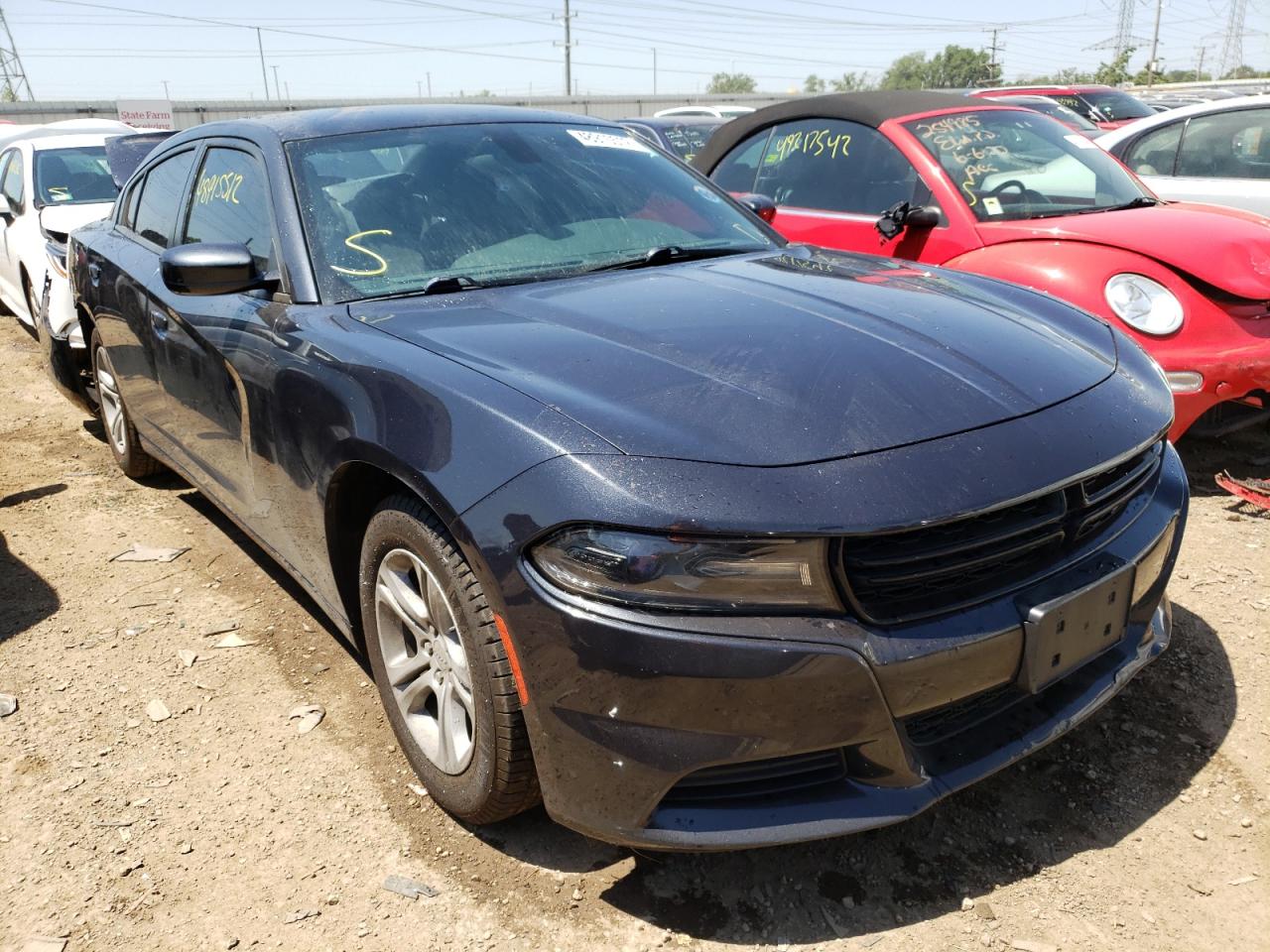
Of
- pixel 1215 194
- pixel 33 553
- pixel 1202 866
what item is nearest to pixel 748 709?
pixel 1202 866

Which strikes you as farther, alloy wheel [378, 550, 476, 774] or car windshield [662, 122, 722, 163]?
car windshield [662, 122, 722, 163]

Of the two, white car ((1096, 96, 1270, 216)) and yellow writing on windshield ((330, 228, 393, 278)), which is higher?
yellow writing on windshield ((330, 228, 393, 278))

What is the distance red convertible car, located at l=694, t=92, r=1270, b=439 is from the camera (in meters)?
4.10

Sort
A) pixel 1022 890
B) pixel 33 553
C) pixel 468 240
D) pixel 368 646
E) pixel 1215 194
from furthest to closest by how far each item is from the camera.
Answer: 1. pixel 1215 194
2. pixel 33 553
3. pixel 468 240
4. pixel 368 646
5. pixel 1022 890

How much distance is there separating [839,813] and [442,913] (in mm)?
882

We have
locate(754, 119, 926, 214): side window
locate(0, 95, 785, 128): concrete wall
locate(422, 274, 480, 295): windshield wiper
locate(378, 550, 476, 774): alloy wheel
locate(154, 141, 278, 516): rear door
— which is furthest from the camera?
locate(0, 95, 785, 128): concrete wall

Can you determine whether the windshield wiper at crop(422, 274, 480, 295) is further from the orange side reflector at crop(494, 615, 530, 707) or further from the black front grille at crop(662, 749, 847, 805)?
the black front grille at crop(662, 749, 847, 805)

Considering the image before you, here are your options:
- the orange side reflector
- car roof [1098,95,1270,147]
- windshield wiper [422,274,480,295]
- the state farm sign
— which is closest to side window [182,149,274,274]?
windshield wiper [422,274,480,295]

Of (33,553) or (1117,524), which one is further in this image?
(33,553)

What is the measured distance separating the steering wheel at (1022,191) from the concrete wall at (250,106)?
1755 centimetres

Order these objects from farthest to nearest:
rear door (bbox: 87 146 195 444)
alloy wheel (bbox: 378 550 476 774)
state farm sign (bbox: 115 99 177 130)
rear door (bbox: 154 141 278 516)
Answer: state farm sign (bbox: 115 99 177 130)
rear door (bbox: 87 146 195 444)
rear door (bbox: 154 141 278 516)
alloy wheel (bbox: 378 550 476 774)

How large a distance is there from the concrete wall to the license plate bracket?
20700 mm

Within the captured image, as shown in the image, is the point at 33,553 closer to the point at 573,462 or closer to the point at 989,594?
the point at 573,462

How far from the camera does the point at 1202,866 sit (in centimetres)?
221
